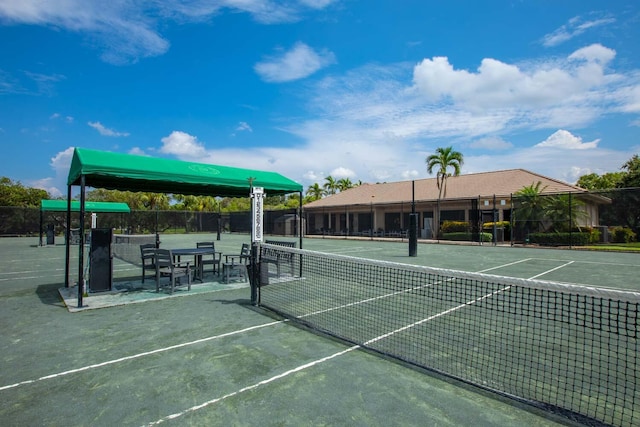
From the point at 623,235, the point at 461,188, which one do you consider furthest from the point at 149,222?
the point at 623,235

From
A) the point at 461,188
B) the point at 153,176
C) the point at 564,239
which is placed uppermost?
the point at 461,188

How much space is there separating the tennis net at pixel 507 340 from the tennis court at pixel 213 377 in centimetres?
15

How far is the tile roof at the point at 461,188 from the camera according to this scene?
28.1 meters

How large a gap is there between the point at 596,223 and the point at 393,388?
32.9m

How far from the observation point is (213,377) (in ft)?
12.8

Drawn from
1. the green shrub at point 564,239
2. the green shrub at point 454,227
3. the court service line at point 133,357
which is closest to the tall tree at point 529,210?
the green shrub at point 564,239

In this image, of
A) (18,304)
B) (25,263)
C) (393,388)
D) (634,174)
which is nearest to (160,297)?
(18,304)

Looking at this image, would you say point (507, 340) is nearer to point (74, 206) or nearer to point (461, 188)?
point (74, 206)

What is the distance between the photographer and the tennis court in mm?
3156

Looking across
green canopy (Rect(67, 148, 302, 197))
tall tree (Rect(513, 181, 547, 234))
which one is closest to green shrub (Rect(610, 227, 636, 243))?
tall tree (Rect(513, 181, 547, 234))

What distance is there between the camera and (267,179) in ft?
32.9

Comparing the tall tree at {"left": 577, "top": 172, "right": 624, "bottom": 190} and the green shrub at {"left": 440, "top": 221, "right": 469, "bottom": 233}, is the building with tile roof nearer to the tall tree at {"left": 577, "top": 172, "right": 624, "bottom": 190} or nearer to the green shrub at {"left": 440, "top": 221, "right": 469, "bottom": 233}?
the green shrub at {"left": 440, "top": 221, "right": 469, "bottom": 233}

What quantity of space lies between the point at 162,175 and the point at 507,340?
7.45 m

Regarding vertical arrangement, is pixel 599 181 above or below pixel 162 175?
above
